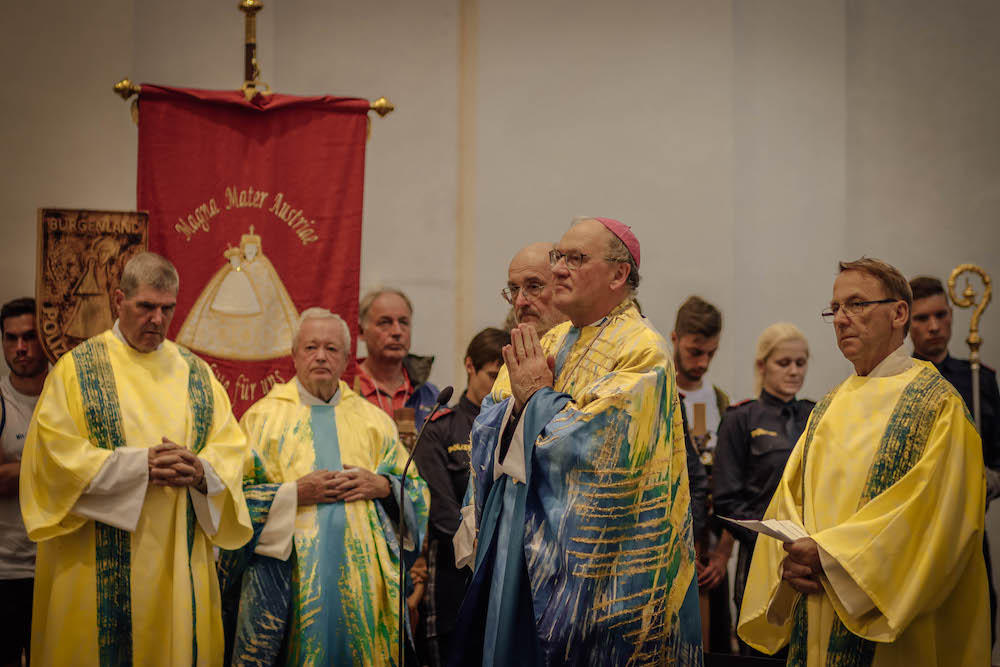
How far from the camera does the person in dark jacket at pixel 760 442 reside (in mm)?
5270

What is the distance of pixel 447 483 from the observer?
505cm

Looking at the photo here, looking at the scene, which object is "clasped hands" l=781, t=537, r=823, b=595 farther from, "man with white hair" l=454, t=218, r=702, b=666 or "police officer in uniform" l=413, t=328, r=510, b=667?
"police officer in uniform" l=413, t=328, r=510, b=667

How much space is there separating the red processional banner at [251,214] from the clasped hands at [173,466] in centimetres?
120

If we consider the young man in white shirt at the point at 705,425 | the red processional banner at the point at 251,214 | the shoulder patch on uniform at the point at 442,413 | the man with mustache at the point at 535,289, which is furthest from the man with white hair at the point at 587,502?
the red processional banner at the point at 251,214

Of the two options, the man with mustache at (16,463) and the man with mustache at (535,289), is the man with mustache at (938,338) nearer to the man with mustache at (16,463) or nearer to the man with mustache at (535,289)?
the man with mustache at (535,289)

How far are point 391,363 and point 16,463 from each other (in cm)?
196

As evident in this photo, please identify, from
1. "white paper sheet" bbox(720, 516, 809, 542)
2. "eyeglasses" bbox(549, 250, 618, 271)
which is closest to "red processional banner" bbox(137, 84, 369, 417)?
"eyeglasses" bbox(549, 250, 618, 271)

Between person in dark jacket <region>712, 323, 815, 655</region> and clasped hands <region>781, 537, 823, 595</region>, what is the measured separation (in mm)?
1323

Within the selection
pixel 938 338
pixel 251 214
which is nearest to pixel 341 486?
pixel 251 214

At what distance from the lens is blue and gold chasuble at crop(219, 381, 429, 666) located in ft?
14.6

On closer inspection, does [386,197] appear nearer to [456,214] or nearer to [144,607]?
[456,214]

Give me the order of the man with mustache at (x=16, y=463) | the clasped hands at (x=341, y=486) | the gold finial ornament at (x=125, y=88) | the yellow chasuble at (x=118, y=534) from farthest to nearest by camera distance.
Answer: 1. the gold finial ornament at (x=125, y=88)
2. the man with mustache at (x=16, y=463)
3. the clasped hands at (x=341, y=486)
4. the yellow chasuble at (x=118, y=534)

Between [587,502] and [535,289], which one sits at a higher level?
[535,289]

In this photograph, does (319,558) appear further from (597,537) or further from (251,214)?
(251,214)
